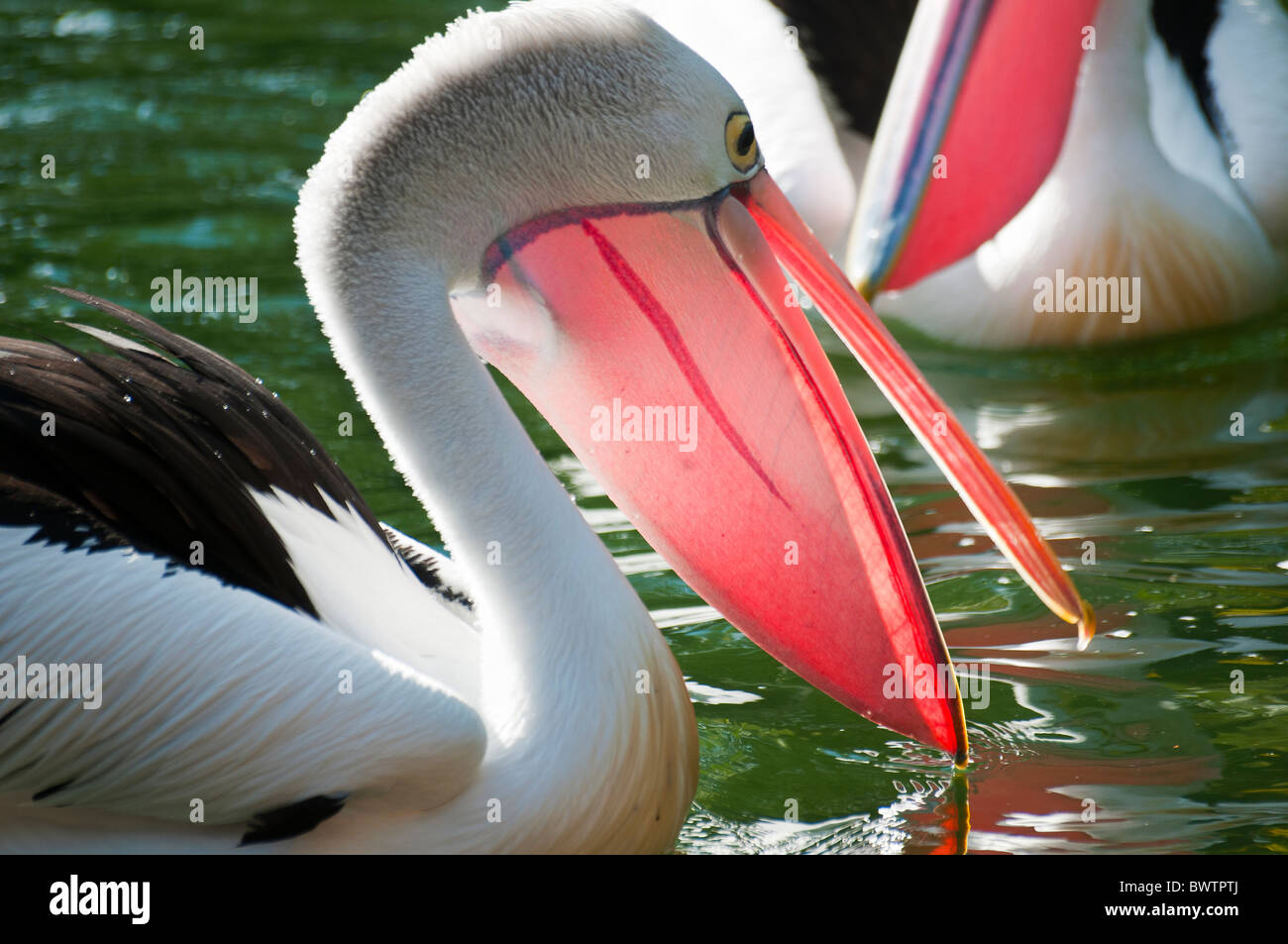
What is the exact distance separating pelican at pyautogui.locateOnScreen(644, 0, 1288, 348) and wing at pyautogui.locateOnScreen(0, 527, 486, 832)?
1879 mm

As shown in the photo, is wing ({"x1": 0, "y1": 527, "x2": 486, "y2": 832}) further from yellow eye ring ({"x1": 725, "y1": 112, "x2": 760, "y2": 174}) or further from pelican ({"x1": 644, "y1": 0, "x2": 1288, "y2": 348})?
pelican ({"x1": 644, "y1": 0, "x2": 1288, "y2": 348})

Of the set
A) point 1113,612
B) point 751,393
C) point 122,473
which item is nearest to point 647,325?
point 751,393

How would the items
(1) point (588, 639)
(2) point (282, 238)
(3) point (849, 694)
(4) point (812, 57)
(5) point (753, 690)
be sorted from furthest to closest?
(2) point (282, 238) < (4) point (812, 57) < (5) point (753, 690) < (3) point (849, 694) < (1) point (588, 639)

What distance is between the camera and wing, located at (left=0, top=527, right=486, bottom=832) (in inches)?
95.6

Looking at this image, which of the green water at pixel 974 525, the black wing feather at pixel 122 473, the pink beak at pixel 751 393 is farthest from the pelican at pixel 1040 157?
the black wing feather at pixel 122 473

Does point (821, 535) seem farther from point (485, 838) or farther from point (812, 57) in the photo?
point (812, 57)

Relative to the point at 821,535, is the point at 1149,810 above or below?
below

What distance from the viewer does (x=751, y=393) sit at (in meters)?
2.84

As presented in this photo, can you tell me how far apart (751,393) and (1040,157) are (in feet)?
6.58

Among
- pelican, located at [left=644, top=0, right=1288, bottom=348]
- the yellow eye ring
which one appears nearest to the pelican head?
the yellow eye ring

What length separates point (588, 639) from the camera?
270 cm
